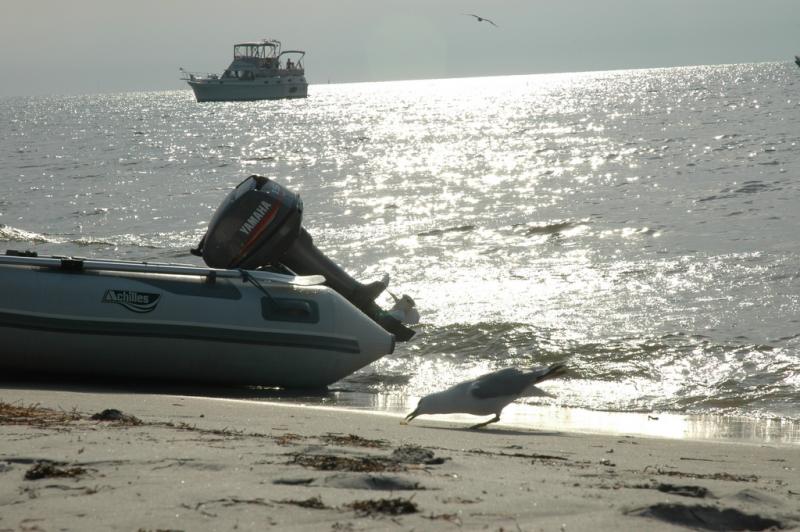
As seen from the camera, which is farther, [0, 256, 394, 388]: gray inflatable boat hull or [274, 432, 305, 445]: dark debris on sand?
[0, 256, 394, 388]: gray inflatable boat hull

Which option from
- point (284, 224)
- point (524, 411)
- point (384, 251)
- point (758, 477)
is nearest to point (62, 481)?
point (758, 477)

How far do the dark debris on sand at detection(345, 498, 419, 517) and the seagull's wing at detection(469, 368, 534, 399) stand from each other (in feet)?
8.85

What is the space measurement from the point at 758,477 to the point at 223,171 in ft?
105

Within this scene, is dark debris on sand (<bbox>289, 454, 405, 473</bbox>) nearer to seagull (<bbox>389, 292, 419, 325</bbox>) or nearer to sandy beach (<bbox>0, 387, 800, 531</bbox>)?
sandy beach (<bbox>0, 387, 800, 531</bbox>)

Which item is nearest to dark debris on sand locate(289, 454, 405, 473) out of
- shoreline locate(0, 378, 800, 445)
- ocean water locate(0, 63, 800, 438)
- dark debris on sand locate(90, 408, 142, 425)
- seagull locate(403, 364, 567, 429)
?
dark debris on sand locate(90, 408, 142, 425)

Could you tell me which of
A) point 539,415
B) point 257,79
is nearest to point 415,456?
point 539,415

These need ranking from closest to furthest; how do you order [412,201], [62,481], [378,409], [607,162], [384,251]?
1. [62,481]
2. [378,409]
3. [384,251]
4. [412,201]
5. [607,162]

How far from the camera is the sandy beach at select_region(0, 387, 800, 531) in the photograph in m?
2.85

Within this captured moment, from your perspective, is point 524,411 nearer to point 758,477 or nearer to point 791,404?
point 791,404

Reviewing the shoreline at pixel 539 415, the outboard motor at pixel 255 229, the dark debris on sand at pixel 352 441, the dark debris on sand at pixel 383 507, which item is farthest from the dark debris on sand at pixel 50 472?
the outboard motor at pixel 255 229

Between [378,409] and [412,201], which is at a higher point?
[412,201]

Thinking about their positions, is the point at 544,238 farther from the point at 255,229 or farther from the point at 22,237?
the point at 22,237

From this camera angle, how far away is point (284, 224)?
873 centimetres

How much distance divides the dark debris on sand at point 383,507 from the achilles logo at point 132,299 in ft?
16.2
